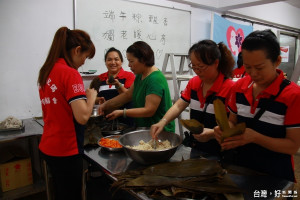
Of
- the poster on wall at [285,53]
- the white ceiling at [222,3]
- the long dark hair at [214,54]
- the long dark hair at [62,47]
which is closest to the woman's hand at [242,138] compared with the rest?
the long dark hair at [214,54]

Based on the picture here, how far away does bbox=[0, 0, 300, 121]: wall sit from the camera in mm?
2348

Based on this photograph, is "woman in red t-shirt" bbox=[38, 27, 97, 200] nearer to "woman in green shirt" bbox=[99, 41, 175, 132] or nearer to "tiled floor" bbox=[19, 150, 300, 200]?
"tiled floor" bbox=[19, 150, 300, 200]

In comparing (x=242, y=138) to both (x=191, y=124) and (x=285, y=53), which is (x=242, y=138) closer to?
(x=191, y=124)

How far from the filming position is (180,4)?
3.67m

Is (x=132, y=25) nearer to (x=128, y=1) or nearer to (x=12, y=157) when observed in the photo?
(x=128, y=1)

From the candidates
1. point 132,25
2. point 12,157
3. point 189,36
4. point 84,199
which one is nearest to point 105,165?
point 84,199

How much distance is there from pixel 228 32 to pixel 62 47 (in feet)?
12.1

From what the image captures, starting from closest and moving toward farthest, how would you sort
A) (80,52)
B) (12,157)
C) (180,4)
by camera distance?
1. (80,52)
2. (12,157)
3. (180,4)

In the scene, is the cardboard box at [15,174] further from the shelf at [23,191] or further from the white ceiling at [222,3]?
the white ceiling at [222,3]

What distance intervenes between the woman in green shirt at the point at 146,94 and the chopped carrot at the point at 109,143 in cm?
22

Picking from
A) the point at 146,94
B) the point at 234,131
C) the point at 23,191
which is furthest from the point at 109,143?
the point at 23,191

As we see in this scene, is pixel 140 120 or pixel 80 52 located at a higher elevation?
pixel 80 52

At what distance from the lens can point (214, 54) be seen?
4.70ft

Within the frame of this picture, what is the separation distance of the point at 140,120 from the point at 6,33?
1647 mm
